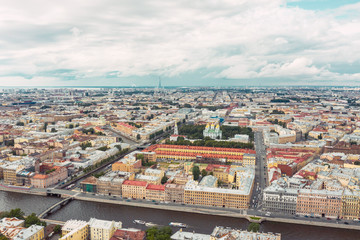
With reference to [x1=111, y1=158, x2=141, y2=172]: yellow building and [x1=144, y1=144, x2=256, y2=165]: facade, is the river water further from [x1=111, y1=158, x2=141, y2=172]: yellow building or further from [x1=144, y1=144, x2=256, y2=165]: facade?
[x1=144, y1=144, x2=256, y2=165]: facade

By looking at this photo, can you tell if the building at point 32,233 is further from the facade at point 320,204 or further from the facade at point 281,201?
the facade at point 320,204

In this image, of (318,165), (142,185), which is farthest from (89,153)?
(318,165)

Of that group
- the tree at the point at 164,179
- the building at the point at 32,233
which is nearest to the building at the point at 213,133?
the tree at the point at 164,179

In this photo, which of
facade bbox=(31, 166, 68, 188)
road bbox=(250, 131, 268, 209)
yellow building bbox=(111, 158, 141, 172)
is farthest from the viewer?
yellow building bbox=(111, 158, 141, 172)

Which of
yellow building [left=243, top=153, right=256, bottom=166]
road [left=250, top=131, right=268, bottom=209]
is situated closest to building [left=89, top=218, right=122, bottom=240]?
road [left=250, top=131, right=268, bottom=209]

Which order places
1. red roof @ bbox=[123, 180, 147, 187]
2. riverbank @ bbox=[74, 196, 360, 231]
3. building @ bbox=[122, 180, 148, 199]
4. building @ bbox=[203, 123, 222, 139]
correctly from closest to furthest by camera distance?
riverbank @ bbox=[74, 196, 360, 231] → building @ bbox=[122, 180, 148, 199] → red roof @ bbox=[123, 180, 147, 187] → building @ bbox=[203, 123, 222, 139]
